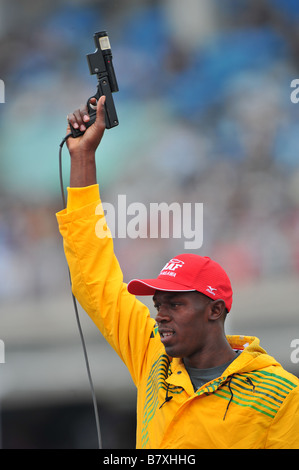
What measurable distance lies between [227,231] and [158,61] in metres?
0.96

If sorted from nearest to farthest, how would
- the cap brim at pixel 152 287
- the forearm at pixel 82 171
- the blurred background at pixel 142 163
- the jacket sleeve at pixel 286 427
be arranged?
the jacket sleeve at pixel 286 427, the cap brim at pixel 152 287, the forearm at pixel 82 171, the blurred background at pixel 142 163

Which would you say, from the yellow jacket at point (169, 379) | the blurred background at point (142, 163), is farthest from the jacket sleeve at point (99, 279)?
the blurred background at point (142, 163)

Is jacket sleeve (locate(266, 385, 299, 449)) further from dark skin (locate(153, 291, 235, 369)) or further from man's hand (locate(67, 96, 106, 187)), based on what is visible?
man's hand (locate(67, 96, 106, 187))

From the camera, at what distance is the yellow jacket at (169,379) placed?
1209 mm

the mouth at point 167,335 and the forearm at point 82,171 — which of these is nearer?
the mouth at point 167,335

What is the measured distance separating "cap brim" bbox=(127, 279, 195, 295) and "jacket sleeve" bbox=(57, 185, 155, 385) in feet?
0.21

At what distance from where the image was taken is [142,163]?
284 cm

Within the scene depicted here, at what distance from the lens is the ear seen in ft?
4.38

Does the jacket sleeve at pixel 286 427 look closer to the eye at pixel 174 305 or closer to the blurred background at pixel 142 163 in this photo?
the eye at pixel 174 305

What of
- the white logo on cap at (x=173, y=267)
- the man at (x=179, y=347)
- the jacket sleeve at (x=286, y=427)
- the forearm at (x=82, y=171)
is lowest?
the jacket sleeve at (x=286, y=427)

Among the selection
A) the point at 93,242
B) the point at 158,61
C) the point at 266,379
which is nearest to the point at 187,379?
the point at 266,379

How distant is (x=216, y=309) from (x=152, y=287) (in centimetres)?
16

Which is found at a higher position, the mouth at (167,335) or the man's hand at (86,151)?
the man's hand at (86,151)

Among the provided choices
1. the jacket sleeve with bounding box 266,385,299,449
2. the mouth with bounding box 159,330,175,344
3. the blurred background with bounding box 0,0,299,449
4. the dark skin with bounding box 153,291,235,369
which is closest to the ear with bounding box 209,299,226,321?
the dark skin with bounding box 153,291,235,369
